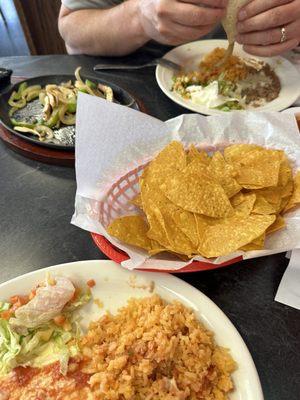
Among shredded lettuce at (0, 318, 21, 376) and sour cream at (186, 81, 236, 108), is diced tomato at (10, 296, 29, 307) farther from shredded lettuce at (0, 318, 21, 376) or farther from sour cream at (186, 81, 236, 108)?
sour cream at (186, 81, 236, 108)

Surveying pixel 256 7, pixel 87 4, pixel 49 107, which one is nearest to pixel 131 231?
pixel 49 107

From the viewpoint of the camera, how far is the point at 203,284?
99 centimetres

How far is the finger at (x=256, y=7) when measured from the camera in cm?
142

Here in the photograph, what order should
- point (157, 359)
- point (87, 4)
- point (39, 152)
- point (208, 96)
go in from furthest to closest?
point (87, 4) → point (208, 96) → point (39, 152) → point (157, 359)

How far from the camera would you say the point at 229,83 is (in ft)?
5.38

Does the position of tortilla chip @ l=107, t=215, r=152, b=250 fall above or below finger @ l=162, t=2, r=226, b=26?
below

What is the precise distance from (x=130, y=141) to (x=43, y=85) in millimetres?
660

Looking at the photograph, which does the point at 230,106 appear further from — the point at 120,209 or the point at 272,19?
the point at 120,209

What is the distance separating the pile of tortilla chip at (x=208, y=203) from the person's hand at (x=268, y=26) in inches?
24.5

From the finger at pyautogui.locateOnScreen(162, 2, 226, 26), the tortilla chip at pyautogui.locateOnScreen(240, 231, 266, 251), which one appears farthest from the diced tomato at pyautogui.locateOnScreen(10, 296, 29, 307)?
the finger at pyautogui.locateOnScreen(162, 2, 226, 26)

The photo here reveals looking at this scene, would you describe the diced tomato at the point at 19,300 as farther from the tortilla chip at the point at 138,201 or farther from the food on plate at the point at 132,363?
the tortilla chip at the point at 138,201

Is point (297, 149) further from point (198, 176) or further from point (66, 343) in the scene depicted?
point (66, 343)

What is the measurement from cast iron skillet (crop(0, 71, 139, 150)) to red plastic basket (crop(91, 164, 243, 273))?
0.29m

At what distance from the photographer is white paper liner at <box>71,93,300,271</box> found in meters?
1.03
